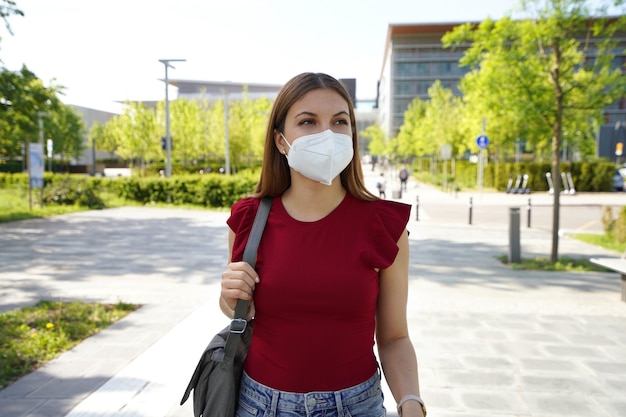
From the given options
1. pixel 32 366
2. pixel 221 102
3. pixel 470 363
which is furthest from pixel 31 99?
pixel 221 102

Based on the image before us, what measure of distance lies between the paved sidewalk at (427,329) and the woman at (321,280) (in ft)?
7.45

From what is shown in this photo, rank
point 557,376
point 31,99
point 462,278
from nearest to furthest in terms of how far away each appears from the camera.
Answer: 1. point 557,376
2. point 462,278
3. point 31,99

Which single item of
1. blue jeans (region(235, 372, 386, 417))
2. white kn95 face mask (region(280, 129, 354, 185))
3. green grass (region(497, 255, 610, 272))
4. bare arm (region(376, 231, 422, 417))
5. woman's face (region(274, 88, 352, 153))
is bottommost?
green grass (region(497, 255, 610, 272))

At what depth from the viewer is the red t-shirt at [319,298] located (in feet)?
5.35

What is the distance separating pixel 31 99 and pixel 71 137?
4921 centimetres

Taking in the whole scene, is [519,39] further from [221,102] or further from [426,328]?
[221,102]

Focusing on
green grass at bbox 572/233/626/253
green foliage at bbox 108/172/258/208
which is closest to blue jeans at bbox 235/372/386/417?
green grass at bbox 572/233/626/253

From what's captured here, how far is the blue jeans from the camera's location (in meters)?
1.63

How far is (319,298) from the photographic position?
162 cm

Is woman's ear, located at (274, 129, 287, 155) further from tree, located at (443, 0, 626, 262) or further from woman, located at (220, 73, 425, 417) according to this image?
tree, located at (443, 0, 626, 262)

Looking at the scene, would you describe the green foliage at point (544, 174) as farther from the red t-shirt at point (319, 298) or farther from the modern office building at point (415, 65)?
the modern office building at point (415, 65)

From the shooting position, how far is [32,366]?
179 inches

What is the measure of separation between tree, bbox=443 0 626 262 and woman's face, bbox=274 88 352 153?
8681mm

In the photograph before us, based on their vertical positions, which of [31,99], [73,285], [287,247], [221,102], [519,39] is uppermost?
[221,102]
